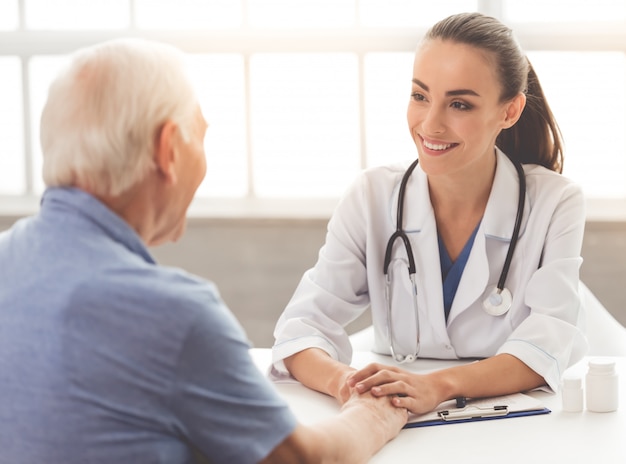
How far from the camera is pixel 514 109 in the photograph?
2020mm

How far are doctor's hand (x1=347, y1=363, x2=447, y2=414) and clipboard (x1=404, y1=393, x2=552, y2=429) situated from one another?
0.02 meters

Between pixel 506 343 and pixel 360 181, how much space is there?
1.69 ft

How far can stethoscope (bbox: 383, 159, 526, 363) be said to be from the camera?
75.8 inches

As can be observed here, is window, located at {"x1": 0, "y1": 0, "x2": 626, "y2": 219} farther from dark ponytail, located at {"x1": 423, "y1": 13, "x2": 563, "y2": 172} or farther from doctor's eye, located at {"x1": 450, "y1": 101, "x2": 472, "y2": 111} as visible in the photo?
doctor's eye, located at {"x1": 450, "y1": 101, "x2": 472, "y2": 111}

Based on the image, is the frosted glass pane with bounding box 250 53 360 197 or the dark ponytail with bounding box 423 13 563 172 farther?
the frosted glass pane with bounding box 250 53 360 197

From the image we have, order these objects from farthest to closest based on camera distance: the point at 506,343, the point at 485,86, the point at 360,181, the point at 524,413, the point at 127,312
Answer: the point at 360,181
the point at 485,86
the point at 506,343
the point at 524,413
the point at 127,312

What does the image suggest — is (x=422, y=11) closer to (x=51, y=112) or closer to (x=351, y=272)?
(x=351, y=272)

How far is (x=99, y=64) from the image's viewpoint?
3.65 ft

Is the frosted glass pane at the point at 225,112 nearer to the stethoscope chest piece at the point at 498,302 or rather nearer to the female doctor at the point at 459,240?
the female doctor at the point at 459,240

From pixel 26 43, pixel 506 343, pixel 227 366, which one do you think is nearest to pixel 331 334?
pixel 506 343

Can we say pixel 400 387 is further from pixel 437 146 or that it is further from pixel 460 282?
pixel 437 146

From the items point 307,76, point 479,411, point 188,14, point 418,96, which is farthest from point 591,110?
point 479,411

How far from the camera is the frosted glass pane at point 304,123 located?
3.91 meters

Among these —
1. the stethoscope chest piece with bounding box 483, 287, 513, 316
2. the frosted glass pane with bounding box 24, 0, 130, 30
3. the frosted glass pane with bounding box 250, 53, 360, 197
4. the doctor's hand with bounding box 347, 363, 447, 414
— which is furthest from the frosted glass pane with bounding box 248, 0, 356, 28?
the doctor's hand with bounding box 347, 363, 447, 414
